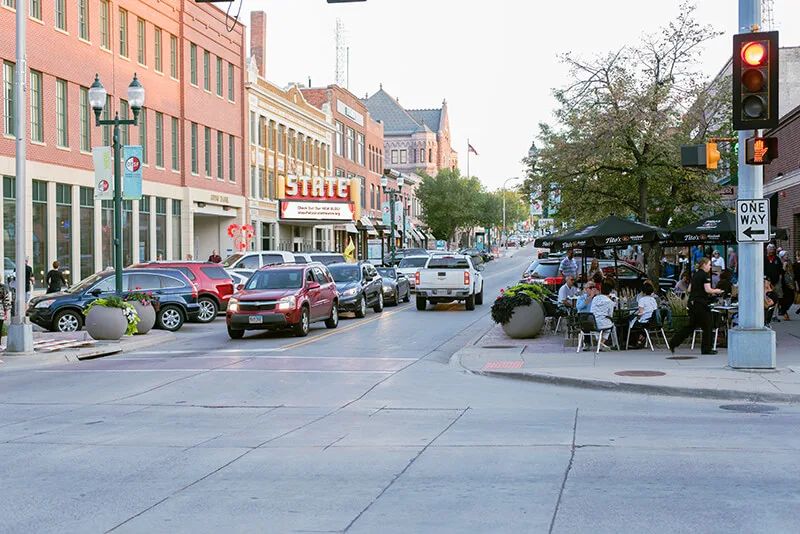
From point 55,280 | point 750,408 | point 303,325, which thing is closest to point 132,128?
point 55,280

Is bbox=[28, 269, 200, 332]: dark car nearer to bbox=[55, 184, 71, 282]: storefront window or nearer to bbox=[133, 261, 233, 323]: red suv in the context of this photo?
bbox=[133, 261, 233, 323]: red suv

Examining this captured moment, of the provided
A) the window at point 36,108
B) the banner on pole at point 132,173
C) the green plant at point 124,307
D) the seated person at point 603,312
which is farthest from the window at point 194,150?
the seated person at point 603,312

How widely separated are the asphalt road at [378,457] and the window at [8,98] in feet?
60.7

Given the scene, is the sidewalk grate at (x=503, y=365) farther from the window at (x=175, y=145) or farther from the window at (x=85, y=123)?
the window at (x=175, y=145)

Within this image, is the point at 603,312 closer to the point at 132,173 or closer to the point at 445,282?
the point at 132,173

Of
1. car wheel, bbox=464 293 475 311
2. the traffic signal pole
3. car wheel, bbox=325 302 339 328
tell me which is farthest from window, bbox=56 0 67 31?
the traffic signal pole

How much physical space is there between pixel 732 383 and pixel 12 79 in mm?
26810

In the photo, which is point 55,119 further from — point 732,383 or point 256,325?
point 732,383

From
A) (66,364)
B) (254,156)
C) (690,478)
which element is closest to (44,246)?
(66,364)

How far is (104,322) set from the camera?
20.9 metres

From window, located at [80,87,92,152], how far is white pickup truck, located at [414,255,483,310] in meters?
14.4

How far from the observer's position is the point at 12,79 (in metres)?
31.8

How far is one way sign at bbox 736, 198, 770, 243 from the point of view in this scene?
44.9 feet

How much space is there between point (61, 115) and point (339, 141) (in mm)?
38355
